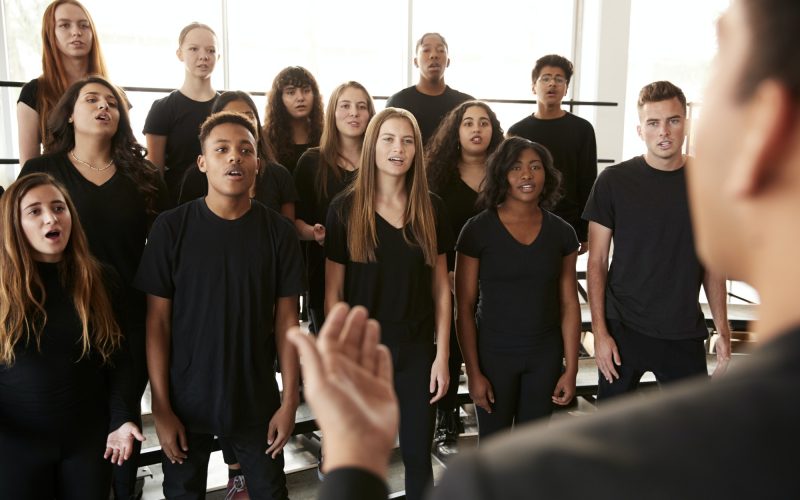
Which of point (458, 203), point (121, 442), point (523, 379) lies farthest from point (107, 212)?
point (523, 379)

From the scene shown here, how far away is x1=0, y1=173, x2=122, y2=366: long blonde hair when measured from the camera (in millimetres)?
1880

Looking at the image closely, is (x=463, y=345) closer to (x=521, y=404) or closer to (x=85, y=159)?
(x=521, y=404)

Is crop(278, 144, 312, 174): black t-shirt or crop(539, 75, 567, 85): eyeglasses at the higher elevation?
crop(539, 75, 567, 85): eyeglasses

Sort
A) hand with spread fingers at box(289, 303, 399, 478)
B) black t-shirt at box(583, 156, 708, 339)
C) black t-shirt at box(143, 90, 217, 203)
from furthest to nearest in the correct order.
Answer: black t-shirt at box(143, 90, 217, 203) < black t-shirt at box(583, 156, 708, 339) < hand with spread fingers at box(289, 303, 399, 478)

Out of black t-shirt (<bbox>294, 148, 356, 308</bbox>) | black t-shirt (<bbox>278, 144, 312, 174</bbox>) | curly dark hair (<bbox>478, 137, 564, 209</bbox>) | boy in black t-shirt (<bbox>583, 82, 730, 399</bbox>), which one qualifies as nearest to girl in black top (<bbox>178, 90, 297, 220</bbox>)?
black t-shirt (<bbox>294, 148, 356, 308</bbox>)

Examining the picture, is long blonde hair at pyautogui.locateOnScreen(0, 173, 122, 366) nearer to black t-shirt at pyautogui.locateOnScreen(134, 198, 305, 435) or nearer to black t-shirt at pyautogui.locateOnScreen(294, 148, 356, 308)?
black t-shirt at pyautogui.locateOnScreen(134, 198, 305, 435)

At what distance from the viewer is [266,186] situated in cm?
260

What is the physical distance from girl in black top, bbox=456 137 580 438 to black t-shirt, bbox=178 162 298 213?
0.71 metres

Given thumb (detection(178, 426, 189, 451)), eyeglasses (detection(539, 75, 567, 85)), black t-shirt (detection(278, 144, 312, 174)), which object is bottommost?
thumb (detection(178, 426, 189, 451))

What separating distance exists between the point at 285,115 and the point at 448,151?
0.75 m

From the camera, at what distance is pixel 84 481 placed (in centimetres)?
193

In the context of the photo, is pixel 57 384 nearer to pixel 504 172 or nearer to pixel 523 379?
pixel 523 379

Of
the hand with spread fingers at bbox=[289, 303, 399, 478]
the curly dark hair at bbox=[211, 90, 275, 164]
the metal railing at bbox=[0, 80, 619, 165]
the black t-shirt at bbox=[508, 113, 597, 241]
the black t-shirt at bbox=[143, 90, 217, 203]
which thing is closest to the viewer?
the hand with spread fingers at bbox=[289, 303, 399, 478]

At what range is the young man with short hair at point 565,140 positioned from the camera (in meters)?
3.28
